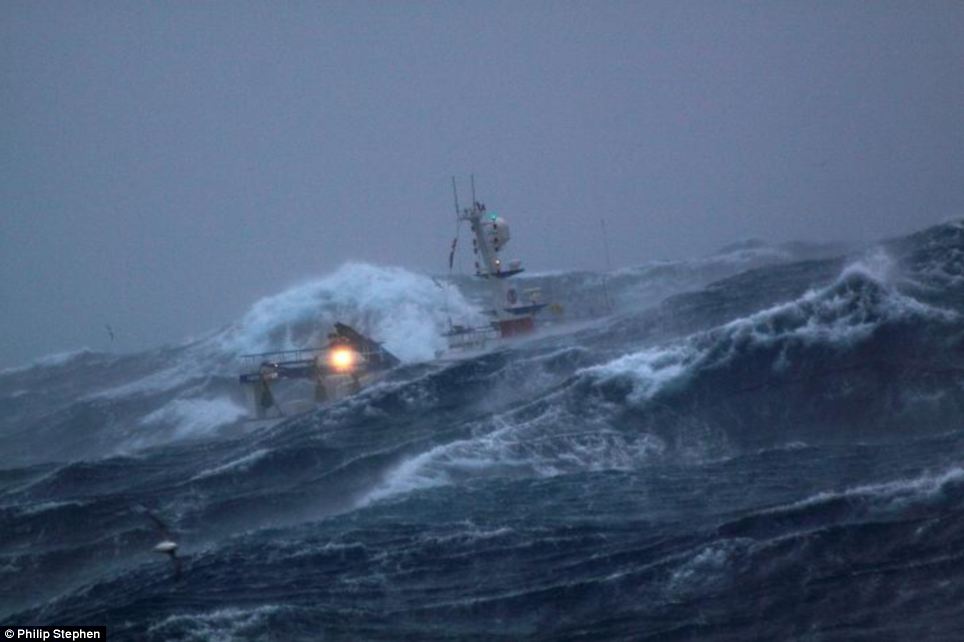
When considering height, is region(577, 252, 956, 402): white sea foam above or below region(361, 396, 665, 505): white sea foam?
above

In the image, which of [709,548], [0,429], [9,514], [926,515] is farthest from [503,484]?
[0,429]

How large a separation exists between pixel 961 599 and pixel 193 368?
50.2 meters

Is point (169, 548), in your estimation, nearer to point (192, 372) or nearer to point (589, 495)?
point (589, 495)

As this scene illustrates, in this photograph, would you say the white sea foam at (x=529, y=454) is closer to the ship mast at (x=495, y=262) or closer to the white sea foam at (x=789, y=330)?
the white sea foam at (x=789, y=330)

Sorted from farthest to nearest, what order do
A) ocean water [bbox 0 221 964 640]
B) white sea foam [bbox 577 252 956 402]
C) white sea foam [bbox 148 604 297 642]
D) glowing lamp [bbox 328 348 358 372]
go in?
glowing lamp [bbox 328 348 358 372], white sea foam [bbox 577 252 956 402], white sea foam [bbox 148 604 297 642], ocean water [bbox 0 221 964 640]

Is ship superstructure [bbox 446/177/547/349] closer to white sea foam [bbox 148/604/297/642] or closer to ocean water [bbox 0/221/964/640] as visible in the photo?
ocean water [bbox 0/221/964/640]

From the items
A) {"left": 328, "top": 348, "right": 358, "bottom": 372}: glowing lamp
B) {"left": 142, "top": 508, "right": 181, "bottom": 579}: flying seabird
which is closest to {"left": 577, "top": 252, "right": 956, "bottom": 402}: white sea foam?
{"left": 142, "top": 508, "right": 181, "bottom": 579}: flying seabird

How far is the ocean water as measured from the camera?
40.9 feet

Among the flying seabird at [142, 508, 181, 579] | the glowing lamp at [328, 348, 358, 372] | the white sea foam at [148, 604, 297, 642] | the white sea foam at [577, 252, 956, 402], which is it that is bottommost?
the white sea foam at [148, 604, 297, 642]

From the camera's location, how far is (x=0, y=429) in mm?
48875

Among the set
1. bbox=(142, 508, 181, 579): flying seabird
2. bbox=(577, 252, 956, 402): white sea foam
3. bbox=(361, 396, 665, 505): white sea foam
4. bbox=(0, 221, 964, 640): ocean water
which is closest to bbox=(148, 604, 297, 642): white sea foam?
bbox=(0, 221, 964, 640): ocean water

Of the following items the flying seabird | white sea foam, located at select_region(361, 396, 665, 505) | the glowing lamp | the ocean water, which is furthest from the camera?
the glowing lamp

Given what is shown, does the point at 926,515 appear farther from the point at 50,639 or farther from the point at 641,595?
the point at 50,639

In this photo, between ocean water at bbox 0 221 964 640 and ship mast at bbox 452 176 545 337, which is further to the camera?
ship mast at bbox 452 176 545 337
